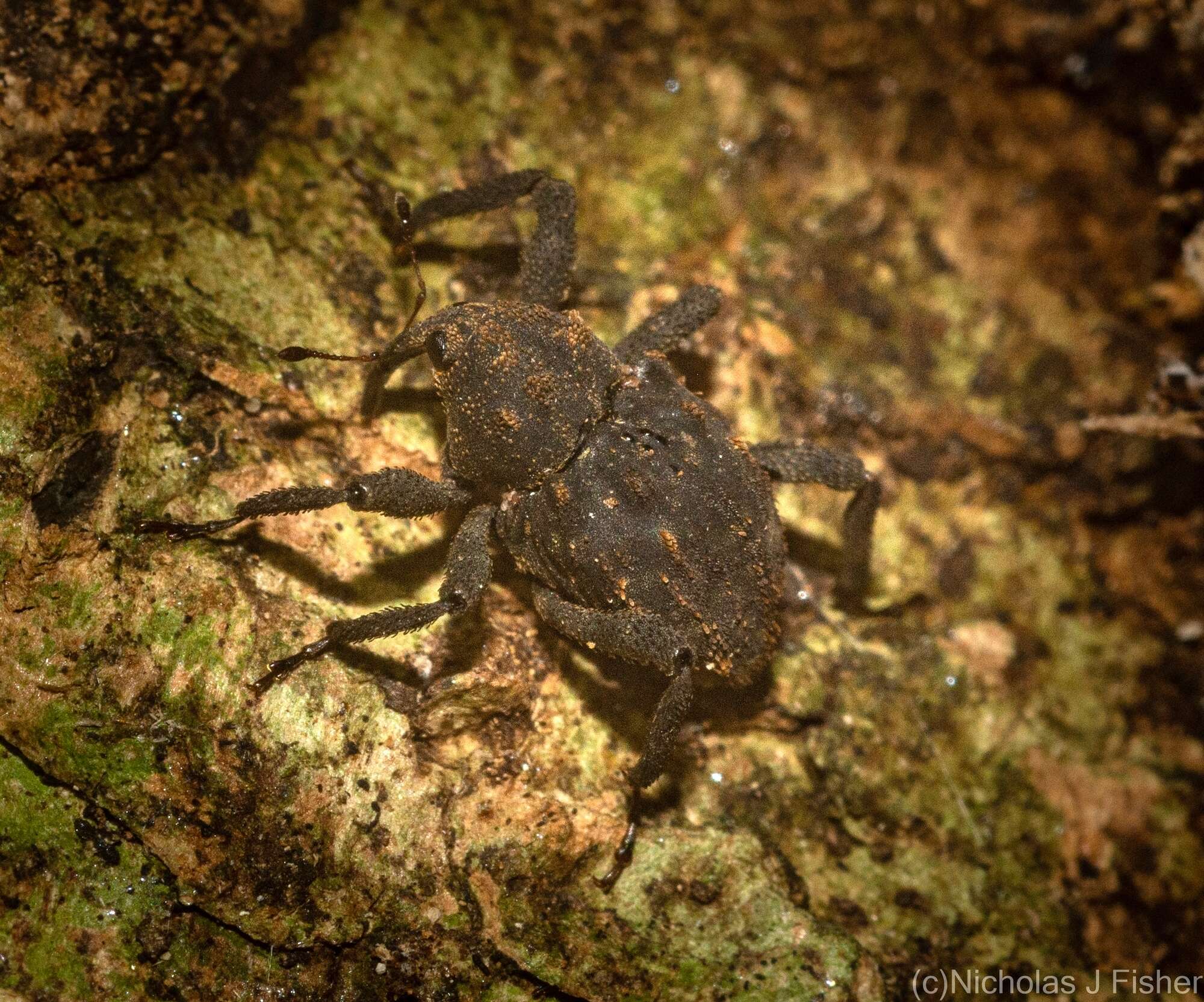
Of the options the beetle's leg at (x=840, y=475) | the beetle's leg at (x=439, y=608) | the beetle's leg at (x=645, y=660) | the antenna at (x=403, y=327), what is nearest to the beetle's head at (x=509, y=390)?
the antenna at (x=403, y=327)

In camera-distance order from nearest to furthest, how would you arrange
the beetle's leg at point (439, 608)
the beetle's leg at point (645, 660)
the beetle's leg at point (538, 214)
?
the beetle's leg at point (439, 608) < the beetle's leg at point (645, 660) < the beetle's leg at point (538, 214)

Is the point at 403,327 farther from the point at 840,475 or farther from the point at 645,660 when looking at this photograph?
the point at 840,475

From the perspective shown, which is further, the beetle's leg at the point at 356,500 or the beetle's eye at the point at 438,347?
the beetle's eye at the point at 438,347

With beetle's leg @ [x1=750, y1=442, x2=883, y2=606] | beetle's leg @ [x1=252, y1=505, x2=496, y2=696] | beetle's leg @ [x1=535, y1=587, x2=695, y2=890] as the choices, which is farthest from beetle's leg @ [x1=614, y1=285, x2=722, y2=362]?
beetle's leg @ [x1=535, y1=587, x2=695, y2=890]

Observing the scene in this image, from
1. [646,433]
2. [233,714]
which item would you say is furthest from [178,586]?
[646,433]

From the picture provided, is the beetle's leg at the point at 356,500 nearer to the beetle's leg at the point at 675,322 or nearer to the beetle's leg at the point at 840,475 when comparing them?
the beetle's leg at the point at 675,322

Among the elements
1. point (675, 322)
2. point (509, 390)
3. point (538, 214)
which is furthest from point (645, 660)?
point (538, 214)
